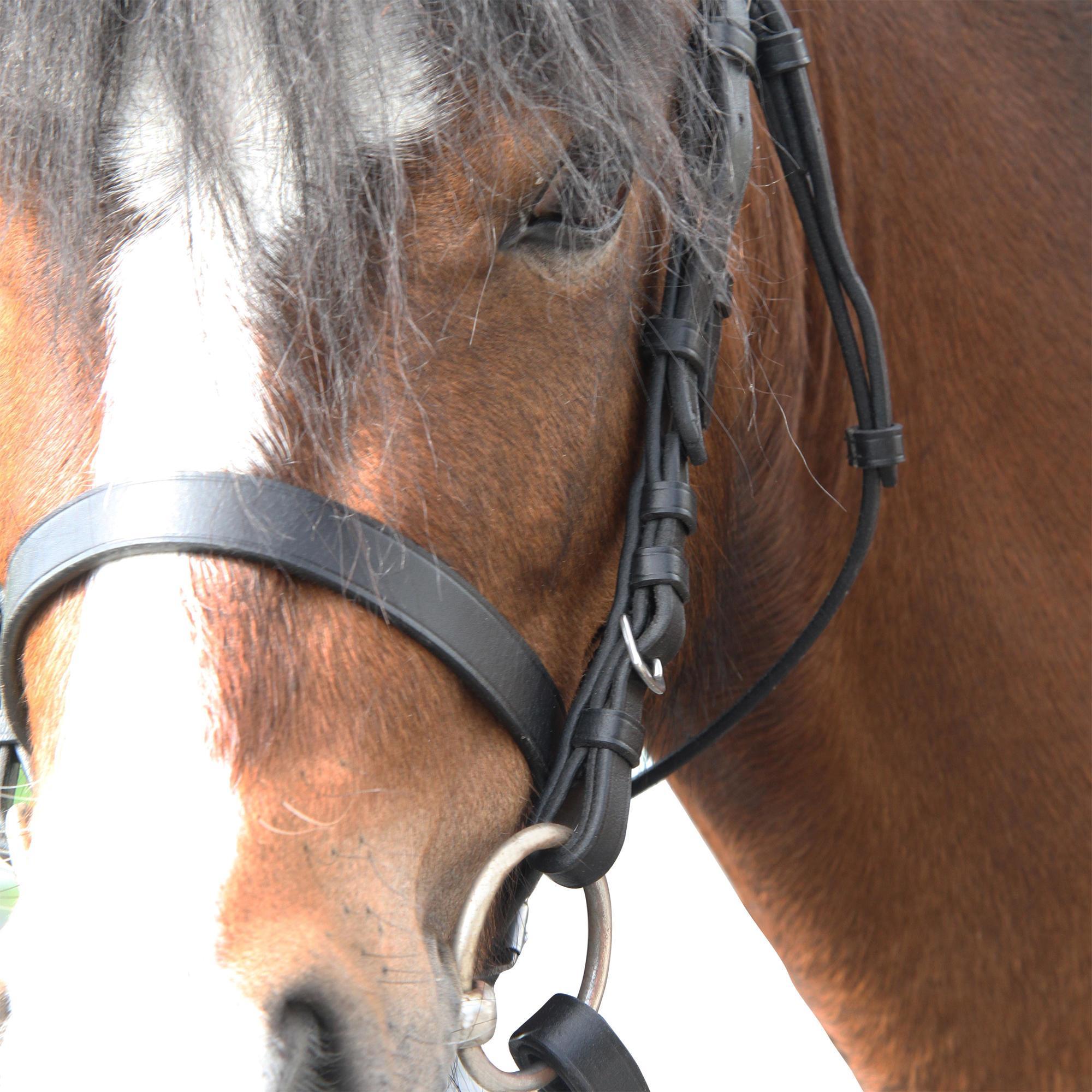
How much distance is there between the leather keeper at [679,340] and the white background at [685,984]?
1483 mm

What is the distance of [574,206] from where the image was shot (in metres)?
0.65

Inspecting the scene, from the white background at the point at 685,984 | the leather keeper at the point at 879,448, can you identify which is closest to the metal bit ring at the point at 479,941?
the leather keeper at the point at 879,448

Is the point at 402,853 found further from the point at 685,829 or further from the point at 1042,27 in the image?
the point at 685,829

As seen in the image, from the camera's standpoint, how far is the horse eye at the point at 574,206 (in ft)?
2.11

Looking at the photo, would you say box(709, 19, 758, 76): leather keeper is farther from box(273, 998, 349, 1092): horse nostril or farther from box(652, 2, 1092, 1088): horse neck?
box(273, 998, 349, 1092): horse nostril

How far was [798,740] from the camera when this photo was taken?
99 centimetres

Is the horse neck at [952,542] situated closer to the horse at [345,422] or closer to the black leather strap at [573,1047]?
the horse at [345,422]

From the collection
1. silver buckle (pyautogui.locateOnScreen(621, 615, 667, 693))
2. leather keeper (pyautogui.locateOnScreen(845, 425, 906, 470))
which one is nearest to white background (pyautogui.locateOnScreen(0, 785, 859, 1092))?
leather keeper (pyautogui.locateOnScreen(845, 425, 906, 470))

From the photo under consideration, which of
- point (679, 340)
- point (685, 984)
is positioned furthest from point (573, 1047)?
point (685, 984)

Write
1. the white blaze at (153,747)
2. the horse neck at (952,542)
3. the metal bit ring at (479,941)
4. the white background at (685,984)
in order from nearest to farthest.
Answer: the white blaze at (153,747)
the metal bit ring at (479,941)
the horse neck at (952,542)
the white background at (685,984)

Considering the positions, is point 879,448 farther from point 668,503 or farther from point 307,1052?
point 307,1052

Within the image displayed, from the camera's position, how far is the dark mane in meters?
0.57

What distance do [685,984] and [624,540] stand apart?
183cm

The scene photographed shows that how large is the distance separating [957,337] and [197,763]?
0.72 meters
